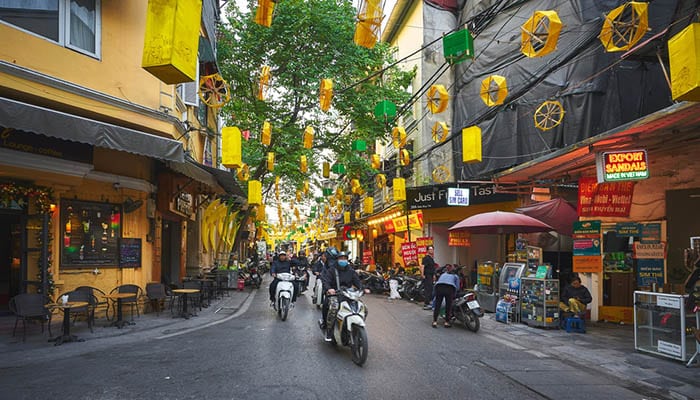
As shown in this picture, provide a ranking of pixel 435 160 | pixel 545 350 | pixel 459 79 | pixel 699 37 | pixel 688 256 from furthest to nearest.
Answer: pixel 435 160 < pixel 459 79 < pixel 688 256 < pixel 545 350 < pixel 699 37

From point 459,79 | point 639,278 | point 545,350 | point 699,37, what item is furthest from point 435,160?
point 699,37

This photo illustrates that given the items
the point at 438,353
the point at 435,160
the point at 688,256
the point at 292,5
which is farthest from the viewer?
the point at 435,160

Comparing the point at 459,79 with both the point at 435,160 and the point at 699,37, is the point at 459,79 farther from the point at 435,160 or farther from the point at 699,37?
the point at 699,37

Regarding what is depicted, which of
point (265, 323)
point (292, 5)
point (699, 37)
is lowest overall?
point (265, 323)

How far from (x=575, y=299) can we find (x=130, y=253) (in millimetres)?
10432

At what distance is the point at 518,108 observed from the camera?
16.8 m

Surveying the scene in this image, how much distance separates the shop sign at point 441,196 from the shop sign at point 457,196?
0.93 meters

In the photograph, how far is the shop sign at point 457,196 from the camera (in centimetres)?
1622

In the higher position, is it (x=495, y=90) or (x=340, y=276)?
(x=495, y=90)

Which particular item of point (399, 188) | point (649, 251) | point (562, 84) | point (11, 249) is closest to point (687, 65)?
point (649, 251)

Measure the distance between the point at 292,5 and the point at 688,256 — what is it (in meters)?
13.9

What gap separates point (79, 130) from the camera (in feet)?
27.1

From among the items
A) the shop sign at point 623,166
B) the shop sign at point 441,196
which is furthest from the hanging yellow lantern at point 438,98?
the shop sign at point 441,196

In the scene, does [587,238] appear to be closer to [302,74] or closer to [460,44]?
[460,44]
